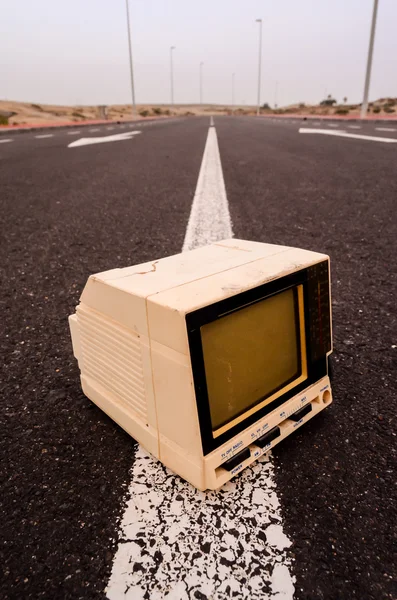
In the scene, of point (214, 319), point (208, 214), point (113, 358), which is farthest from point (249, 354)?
point (208, 214)

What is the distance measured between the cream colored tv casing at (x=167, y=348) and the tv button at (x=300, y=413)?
0.5 inches

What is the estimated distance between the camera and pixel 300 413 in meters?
1.21

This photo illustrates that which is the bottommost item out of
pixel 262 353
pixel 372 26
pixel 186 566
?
pixel 186 566

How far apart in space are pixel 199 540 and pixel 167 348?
0.43m

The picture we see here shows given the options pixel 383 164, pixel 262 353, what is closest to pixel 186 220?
pixel 262 353

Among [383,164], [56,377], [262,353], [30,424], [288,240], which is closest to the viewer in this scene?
[262,353]

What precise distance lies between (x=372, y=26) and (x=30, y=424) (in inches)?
1051

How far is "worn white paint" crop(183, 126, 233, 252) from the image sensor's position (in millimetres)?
2697

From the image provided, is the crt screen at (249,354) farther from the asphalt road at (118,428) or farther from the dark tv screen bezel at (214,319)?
the asphalt road at (118,428)

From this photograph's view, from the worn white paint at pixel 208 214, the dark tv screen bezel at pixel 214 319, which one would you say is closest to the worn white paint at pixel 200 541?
the dark tv screen bezel at pixel 214 319

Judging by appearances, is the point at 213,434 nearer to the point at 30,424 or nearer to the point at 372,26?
the point at 30,424

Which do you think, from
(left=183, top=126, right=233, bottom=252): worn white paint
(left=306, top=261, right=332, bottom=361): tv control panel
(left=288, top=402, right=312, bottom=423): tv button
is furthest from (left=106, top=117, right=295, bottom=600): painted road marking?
(left=183, top=126, right=233, bottom=252): worn white paint

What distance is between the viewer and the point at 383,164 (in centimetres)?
546

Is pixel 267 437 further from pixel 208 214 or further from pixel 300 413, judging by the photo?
pixel 208 214
